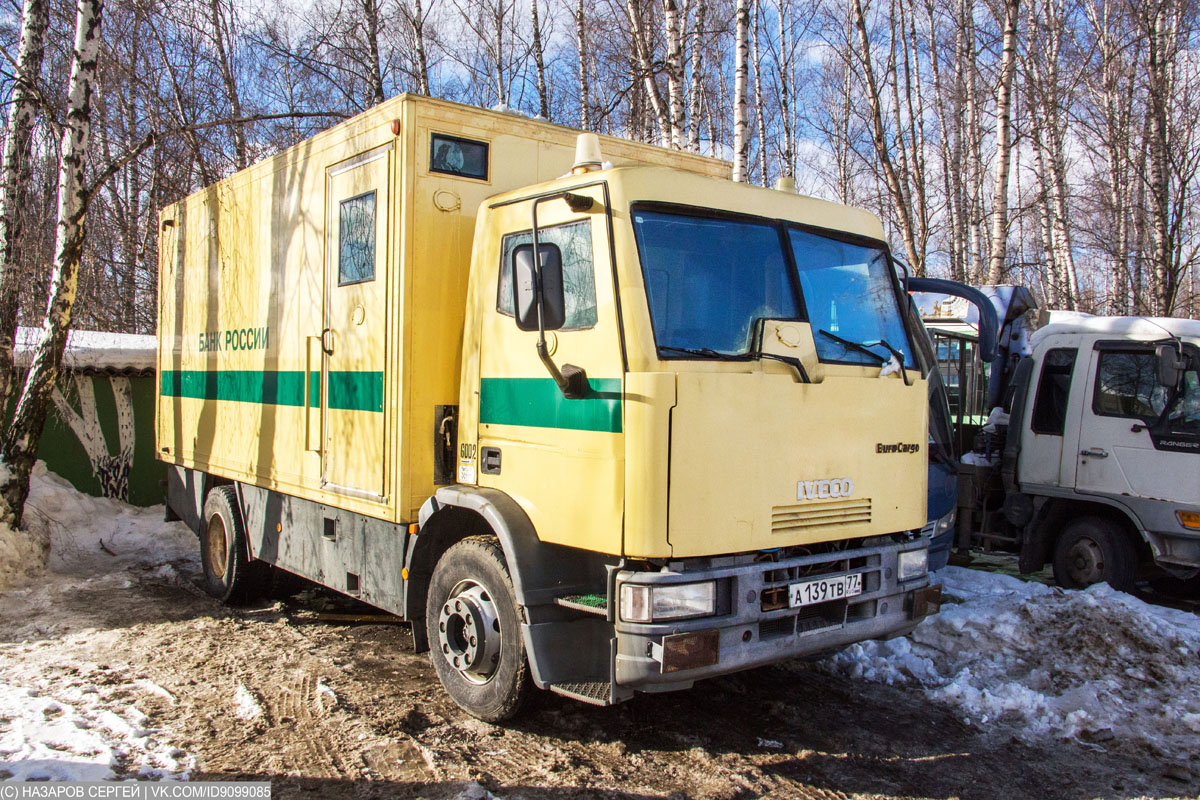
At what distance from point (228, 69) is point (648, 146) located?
549 inches

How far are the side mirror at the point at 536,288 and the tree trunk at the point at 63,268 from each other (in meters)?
6.21

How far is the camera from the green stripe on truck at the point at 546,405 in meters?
3.86

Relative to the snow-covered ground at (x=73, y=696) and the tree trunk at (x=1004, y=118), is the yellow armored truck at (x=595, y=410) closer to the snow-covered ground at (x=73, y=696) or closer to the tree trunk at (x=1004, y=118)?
the snow-covered ground at (x=73, y=696)

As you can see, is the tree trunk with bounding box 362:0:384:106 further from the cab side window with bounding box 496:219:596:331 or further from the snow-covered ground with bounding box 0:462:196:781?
the cab side window with bounding box 496:219:596:331

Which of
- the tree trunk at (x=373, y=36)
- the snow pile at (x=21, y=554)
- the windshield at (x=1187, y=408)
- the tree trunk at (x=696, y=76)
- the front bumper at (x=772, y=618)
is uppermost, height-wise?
the tree trunk at (x=373, y=36)

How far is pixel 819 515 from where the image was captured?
4.23m

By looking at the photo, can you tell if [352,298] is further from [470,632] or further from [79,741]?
[79,741]

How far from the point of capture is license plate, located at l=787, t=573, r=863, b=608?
4.04 metres

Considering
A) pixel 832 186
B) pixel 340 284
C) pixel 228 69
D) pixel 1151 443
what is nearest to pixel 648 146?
pixel 340 284

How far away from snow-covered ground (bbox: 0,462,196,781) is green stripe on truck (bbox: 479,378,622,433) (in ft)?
7.21

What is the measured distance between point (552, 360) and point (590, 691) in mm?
1500

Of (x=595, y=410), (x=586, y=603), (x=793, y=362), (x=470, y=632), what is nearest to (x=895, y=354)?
(x=793, y=362)

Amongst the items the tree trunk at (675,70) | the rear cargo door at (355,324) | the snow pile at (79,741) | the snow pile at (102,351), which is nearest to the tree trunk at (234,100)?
the snow pile at (102,351)

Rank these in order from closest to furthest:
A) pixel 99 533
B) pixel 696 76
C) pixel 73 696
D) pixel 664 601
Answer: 1. pixel 664 601
2. pixel 73 696
3. pixel 99 533
4. pixel 696 76
